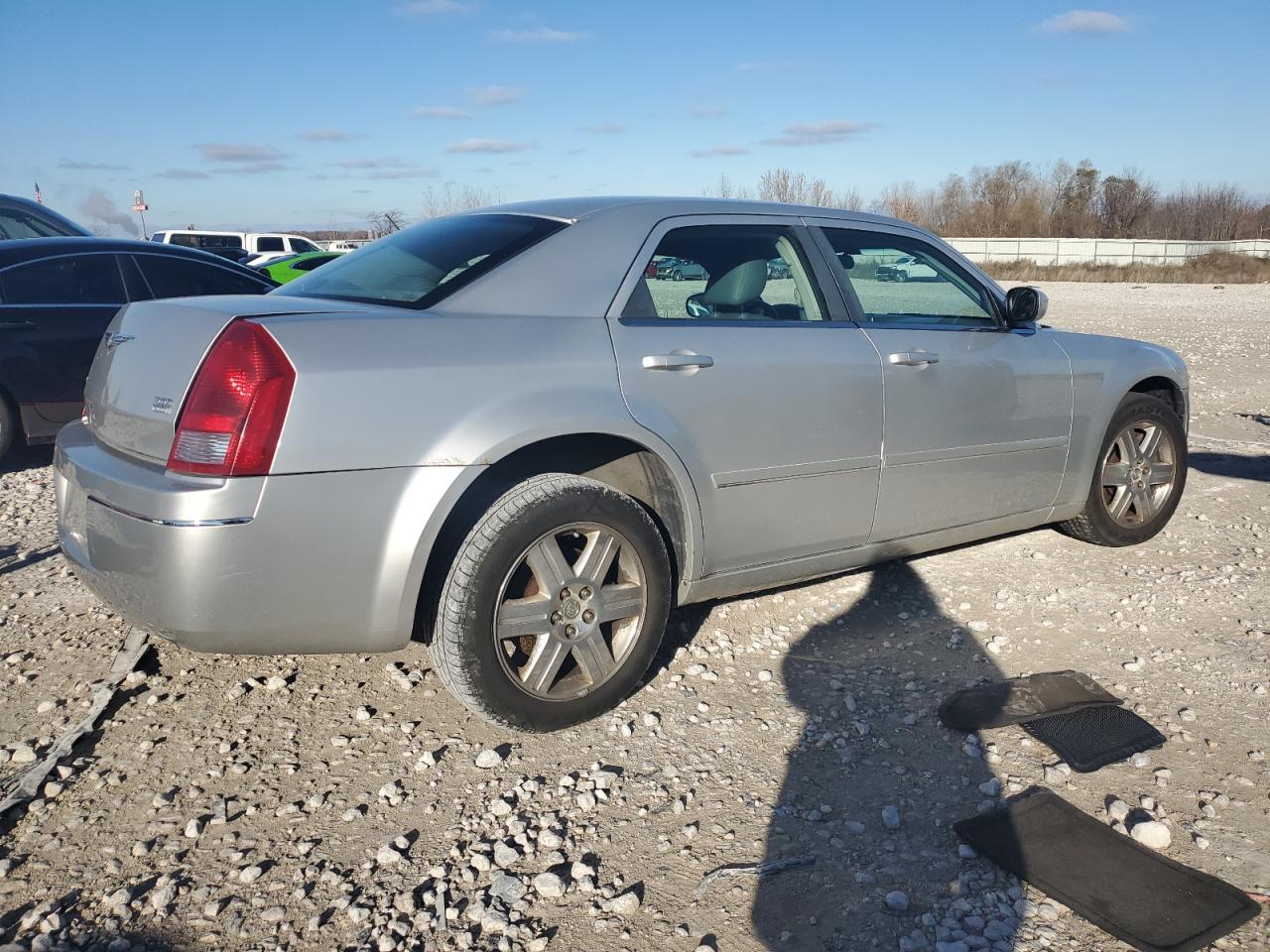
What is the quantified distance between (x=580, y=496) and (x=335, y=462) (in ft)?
2.48

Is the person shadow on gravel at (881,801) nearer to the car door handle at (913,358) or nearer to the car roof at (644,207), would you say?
the car door handle at (913,358)

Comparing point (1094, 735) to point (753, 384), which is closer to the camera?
point (1094, 735)

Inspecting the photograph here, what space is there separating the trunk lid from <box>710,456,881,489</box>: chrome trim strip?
1357mm

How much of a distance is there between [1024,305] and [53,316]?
239 inches

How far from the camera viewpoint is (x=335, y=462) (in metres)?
2.64

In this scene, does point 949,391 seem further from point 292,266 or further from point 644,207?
point 292,266

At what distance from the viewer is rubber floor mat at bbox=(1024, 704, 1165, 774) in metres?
3.00

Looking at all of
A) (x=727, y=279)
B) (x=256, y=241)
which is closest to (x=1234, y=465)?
(x=727, y=279)

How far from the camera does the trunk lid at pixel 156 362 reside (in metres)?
2.74

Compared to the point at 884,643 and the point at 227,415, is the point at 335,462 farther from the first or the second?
the point at 884,643

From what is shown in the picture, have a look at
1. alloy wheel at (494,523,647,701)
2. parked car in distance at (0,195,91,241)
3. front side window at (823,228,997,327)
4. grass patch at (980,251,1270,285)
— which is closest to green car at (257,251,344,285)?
parked car in distance at (0,195,91,241)

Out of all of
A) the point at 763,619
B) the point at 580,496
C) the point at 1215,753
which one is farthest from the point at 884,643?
the point at 580,496

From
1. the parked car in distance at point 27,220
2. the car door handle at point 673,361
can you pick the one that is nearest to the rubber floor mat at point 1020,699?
the car door handle at point 673,361

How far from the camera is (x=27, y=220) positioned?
1264 centimetres
